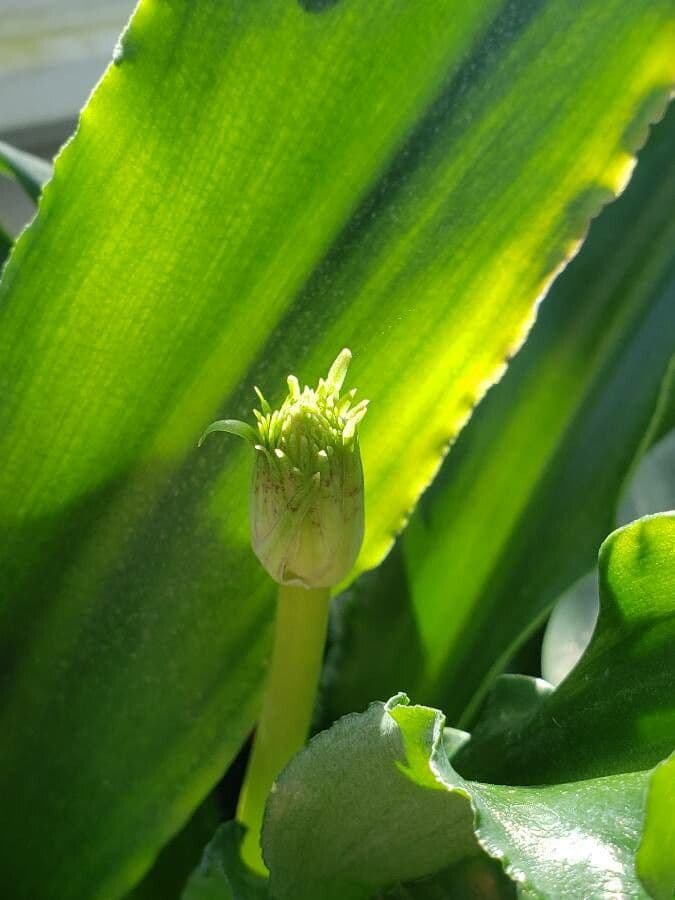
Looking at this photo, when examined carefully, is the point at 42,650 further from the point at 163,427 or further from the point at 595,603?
the point at 595,603

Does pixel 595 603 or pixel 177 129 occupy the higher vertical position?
pixel 177 129

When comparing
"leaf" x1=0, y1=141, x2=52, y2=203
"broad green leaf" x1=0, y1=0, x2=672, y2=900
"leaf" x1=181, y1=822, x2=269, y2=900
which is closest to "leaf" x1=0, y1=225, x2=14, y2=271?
"leaf" x1=0, y1=141, x2=52, y2=203

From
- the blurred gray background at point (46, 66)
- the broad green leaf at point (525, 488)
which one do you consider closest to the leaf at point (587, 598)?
the broad green leaf at point (525, 488)

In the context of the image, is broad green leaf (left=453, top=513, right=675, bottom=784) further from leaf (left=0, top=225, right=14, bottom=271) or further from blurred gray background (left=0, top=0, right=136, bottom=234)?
blurred gray background (left=0, top=0, right=136, bottom=234)

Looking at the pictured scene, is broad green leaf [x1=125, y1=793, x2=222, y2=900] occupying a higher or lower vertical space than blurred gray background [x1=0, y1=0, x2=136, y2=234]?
lower

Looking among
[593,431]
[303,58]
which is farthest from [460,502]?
[303,58]

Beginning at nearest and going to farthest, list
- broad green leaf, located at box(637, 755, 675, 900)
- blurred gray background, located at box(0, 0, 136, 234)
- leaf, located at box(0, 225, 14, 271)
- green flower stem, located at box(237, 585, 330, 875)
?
broad green leaf, located at box(637, 755, 675, 900) < green flower stem, located at box(237, 585, 330, 875) < leaf, located at box(0, 225, 14, 271) < blurred gray background, located at box(0, 0, 136, 234)

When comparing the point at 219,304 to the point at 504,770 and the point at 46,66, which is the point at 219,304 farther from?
the point at 46,66
